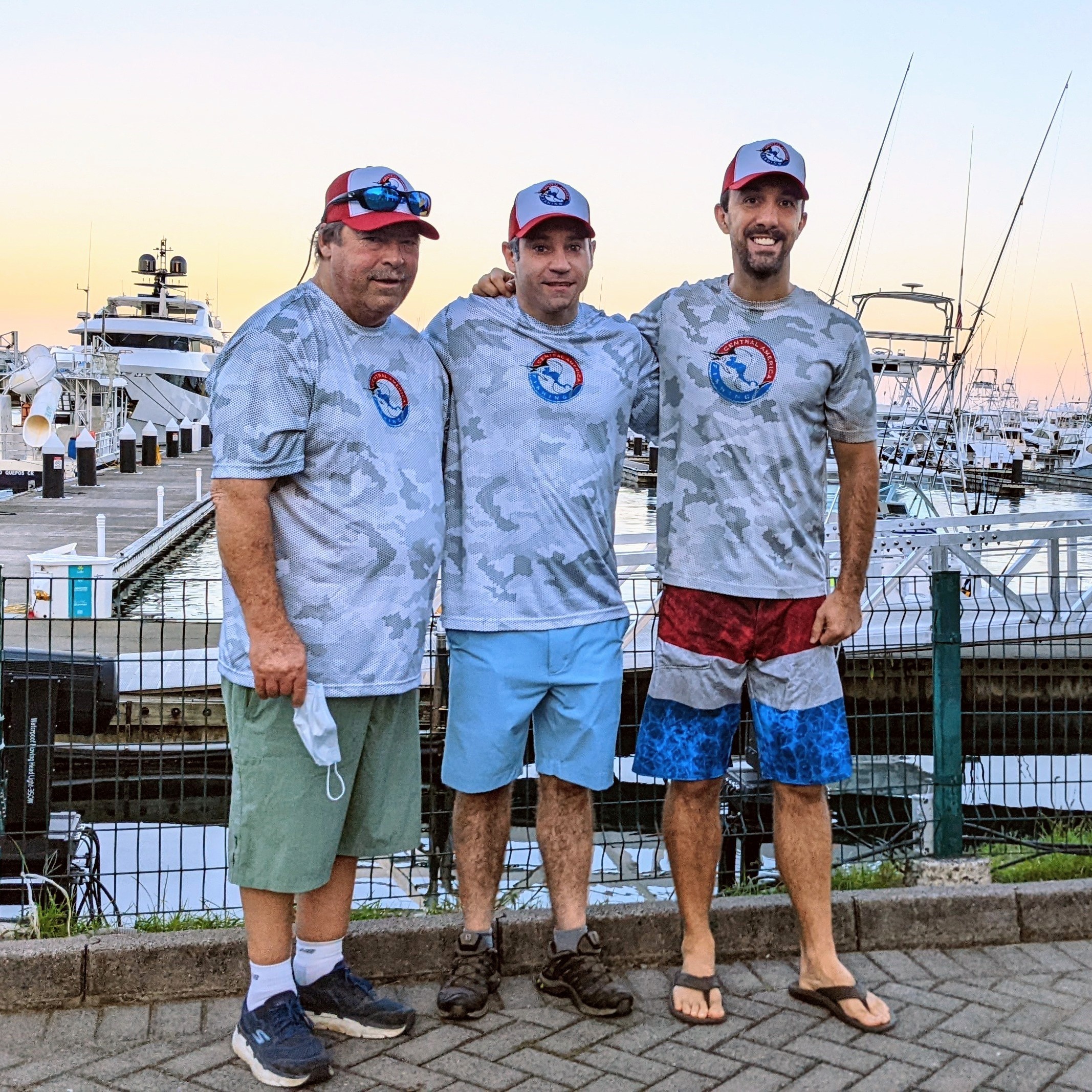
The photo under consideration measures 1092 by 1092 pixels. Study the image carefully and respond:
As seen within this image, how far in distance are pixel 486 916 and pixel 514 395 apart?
1659 millimetres

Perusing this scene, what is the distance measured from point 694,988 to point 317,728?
4.88 feet

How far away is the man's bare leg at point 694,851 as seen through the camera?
13.2ft

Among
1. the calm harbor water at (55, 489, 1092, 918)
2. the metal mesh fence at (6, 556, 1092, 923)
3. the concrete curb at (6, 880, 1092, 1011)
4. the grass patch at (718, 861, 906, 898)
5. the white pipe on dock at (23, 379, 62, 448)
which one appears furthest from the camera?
the white pipe on dock at (23, 379, 62, 448)

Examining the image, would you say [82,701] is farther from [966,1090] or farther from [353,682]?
[966,1090]

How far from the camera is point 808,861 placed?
404 centimetres

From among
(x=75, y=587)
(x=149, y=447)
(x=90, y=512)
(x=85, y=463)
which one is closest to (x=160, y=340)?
(x=149, y=447)

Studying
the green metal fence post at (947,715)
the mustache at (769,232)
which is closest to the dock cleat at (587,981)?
the green metal fence post at (947,715)

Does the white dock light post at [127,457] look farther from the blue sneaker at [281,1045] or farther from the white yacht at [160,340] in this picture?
the blue sneaker at [281,1045]

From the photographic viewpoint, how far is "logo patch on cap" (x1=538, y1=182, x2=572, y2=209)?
12.6 feet

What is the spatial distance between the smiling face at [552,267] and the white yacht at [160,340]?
58298 mm

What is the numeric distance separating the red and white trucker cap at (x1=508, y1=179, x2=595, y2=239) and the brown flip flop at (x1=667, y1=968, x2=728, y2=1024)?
2345mm

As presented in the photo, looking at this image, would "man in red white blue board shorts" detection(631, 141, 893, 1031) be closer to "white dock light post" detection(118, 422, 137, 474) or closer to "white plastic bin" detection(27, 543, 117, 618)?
"white plastic bin" detection(27, 543, 117, 618)

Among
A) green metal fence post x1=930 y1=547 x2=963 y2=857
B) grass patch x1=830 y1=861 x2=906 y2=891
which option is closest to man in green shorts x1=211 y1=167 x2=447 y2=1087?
grass patch x1=830 y1=861 x2=906 y2=891

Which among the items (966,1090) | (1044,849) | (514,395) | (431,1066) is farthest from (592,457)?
(1044,849)
